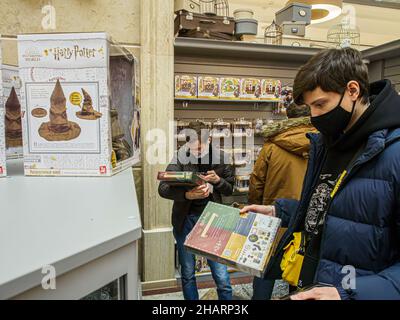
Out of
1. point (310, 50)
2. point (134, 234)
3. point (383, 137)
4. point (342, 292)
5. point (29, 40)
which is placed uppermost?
point (310, 50)

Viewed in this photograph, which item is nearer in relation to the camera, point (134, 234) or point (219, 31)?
point (134, 234)

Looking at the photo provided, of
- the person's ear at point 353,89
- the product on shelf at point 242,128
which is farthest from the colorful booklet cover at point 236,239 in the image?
the product on shelf at point 242,128

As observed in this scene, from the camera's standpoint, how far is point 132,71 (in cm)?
170

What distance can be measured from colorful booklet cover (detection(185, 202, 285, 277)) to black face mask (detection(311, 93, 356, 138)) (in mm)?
448

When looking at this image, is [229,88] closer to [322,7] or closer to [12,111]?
[322,7]

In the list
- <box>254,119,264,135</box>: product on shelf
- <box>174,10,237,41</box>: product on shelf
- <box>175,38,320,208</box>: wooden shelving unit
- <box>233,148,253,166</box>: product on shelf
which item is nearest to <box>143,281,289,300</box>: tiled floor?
<box>175,38,320,208</box>: wooden shelving unit

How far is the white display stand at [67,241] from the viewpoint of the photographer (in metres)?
0.44

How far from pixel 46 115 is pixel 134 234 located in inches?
31.0

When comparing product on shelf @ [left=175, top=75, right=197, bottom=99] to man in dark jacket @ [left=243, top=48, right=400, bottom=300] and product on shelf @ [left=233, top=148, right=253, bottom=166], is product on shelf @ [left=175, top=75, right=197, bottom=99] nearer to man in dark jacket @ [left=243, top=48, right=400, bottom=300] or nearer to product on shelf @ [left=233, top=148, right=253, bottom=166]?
product on shelf @ [left=233, top=148, right=253, bottom=166]

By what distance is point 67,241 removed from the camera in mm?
527

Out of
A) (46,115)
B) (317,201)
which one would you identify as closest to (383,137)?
(317,201)

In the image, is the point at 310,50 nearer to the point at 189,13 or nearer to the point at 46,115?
the point at 189,13

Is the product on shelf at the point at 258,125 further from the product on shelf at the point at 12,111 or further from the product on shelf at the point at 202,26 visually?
the product on shelf at the point at 12,111

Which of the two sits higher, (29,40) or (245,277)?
(29,40)
